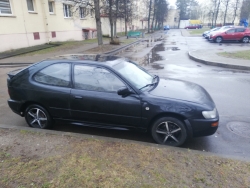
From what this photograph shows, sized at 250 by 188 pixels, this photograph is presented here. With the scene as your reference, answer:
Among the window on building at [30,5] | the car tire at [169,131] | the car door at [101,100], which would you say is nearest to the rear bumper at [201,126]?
the car tire at [169,131]

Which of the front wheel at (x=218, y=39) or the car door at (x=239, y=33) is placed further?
the front wheel at (x=218, y=39)

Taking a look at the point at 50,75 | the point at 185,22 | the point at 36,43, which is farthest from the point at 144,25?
the point at 50,75

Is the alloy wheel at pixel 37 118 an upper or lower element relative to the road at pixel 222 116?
upper

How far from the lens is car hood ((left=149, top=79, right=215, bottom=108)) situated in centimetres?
355

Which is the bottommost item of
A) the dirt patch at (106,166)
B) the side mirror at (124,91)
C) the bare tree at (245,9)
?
the dirt patch at (106,166)

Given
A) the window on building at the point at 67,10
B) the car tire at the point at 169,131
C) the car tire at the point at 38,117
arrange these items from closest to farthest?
the car tire at the point at 169,131 → the car tire at the point at 38,117 → the window on building at the point at 67,10

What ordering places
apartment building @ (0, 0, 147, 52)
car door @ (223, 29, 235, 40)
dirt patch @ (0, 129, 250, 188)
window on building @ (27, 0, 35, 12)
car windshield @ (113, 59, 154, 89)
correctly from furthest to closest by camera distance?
car door @ (223, 29, 235, 40)
window on building @ (27, 0, 35, 12)
apartment building @ (0, 0, 147, 52)
car windshield @ (113, 59, 154, 89)
dirt patch @ (0, 129, 250, 188)

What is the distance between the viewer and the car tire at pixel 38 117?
163 inches

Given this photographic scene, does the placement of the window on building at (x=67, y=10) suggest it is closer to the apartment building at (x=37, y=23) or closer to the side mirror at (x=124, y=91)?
the apartment building at (x=37, y=23)

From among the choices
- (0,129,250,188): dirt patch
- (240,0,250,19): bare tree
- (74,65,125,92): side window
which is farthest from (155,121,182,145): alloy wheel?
(240,0,250,19): bare tree

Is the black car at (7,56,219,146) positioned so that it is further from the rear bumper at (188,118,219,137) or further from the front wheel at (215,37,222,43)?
the front wheel at (215,37,222,43)

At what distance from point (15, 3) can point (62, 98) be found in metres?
18.1

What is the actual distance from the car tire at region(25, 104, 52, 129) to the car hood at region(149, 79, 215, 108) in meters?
2.25

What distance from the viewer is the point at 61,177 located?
8.57 feet
